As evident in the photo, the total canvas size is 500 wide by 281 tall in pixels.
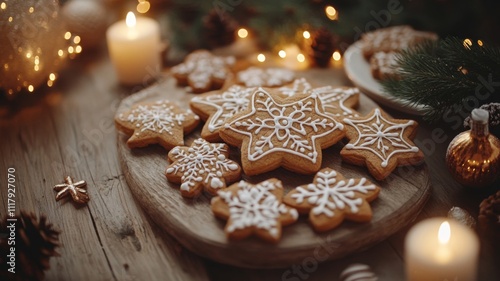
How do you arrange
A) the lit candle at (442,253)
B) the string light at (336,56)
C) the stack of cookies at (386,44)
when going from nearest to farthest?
the lit candle at (442,253) < the stack of cookies at (386,44) < the string light at (336,56)

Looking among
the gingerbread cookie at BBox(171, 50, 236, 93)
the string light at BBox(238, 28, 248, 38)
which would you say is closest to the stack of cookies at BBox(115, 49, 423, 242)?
the gingerbread cookie at BBox(171, 50, 236, 93)

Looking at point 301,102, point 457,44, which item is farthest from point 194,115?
point 457,44

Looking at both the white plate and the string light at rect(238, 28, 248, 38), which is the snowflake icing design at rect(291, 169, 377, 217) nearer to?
the white plate

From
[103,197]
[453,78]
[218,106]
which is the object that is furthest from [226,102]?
[453,78]

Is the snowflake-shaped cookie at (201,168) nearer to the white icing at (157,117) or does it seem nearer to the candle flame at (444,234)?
the white icing at (157,117)

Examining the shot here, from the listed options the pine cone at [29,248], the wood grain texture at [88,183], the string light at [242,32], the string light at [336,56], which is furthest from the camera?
the string light at [242,32]

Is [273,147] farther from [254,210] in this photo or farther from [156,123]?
[156,123]

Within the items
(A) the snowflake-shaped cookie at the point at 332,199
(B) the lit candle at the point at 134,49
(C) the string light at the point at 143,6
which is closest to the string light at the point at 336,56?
(B) the lit candle at the point at 134,49

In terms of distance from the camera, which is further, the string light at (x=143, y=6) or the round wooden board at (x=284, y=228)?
the string light at (x=143, y=6)
